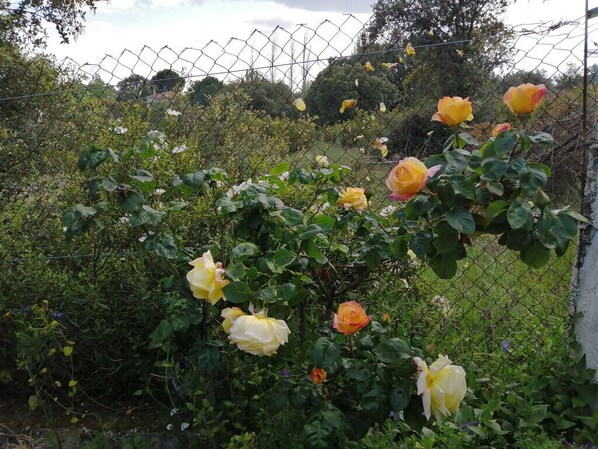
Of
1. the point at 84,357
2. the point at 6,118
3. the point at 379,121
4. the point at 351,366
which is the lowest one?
the point at 84,357

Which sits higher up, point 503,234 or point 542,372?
point 503,234

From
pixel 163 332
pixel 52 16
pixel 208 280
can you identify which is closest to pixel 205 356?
pixel 163 332

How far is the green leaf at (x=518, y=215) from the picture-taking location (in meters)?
1.23

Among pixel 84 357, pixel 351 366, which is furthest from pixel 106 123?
pixel 351 366

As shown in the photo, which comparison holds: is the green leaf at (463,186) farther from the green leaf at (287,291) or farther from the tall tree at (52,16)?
the tall tree at (52,16)

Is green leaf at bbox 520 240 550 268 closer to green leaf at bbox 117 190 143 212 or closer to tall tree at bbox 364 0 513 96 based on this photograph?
tall tree at bbox 364 0 513 96

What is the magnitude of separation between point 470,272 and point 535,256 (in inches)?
86.4

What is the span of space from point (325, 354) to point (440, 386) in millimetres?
276

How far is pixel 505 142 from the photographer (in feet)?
4.27

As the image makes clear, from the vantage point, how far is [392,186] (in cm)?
128

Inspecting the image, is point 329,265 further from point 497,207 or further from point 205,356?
point 497,207

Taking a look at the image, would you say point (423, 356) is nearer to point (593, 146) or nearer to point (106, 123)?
point (593, 146)

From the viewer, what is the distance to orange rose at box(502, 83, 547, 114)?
4.41 feet

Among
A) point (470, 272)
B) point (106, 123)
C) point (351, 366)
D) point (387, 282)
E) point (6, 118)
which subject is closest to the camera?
point (351, 366)
